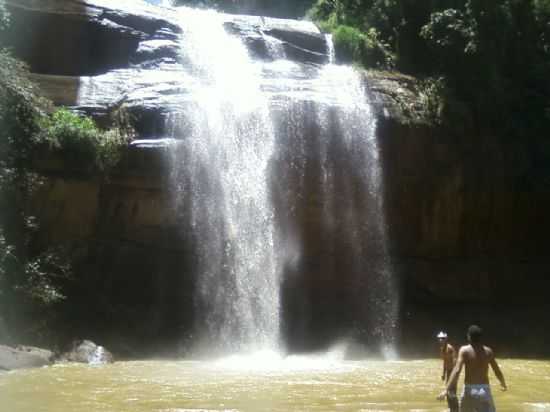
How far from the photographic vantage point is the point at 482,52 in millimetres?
21875

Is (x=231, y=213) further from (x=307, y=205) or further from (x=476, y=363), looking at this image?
→ (x=476, y=363)

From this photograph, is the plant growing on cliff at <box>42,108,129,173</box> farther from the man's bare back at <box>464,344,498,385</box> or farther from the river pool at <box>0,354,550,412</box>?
the man's bare back at <box>464,344,498,385</box>

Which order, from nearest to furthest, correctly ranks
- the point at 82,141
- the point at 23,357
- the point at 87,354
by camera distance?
the point at 23,357 → the point at 87,354 → the point at 82,141

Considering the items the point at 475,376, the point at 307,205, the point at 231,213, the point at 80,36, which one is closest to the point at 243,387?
the point at 475,376

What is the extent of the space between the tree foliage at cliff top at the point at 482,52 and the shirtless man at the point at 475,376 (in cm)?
1488

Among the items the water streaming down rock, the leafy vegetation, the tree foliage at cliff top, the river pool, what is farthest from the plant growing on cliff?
the tree foliage at cliff top

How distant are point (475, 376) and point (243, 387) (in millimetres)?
4620

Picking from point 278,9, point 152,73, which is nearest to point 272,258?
→ point 152,73

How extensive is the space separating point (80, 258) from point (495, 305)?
36.9ft

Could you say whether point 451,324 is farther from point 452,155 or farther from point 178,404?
point 178,404

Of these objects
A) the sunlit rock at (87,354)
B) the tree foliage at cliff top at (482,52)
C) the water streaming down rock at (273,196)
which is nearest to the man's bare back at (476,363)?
the sunlit rock at (87,354)

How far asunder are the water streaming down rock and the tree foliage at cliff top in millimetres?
3384

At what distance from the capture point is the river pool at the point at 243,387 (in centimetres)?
945

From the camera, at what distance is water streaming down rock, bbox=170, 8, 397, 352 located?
1692 cm
